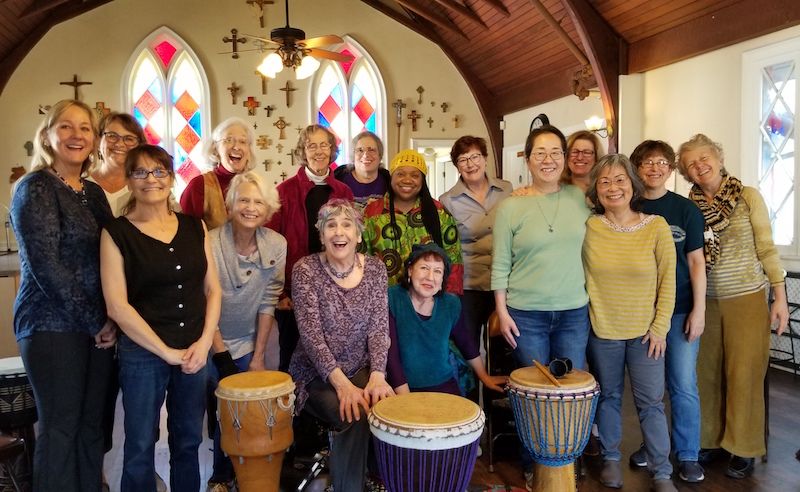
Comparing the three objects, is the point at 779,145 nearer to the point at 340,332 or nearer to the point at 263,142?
the point at 340,332

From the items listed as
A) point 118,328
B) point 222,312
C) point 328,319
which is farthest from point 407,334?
point 118,328

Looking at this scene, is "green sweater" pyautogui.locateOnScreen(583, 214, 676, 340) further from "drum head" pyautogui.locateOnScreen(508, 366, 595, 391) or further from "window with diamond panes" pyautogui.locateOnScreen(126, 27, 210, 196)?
"window with diamond panes" pyautogui.locateOnScreen(126, 27, 210, 196)

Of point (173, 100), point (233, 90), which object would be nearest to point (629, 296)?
point (233, 90)

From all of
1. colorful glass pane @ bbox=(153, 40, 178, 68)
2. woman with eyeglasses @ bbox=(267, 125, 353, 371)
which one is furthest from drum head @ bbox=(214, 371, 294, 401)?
colorful glass pane @ bbox=(153, 40, 178, 68)

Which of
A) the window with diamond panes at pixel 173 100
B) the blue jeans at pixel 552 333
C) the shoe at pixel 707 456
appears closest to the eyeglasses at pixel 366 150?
the blue jeans at pixel 552 333

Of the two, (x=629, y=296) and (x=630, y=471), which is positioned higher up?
(x=629, y=296)

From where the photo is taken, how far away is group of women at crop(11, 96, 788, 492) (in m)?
2.05

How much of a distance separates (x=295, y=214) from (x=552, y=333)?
1.34m

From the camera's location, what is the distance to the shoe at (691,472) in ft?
8.79

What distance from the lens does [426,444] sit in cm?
189

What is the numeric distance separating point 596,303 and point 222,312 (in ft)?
5.15

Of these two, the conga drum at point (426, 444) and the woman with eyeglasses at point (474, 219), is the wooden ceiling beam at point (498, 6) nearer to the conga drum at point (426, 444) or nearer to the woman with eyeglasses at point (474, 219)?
the woman with eyeglasses at point (474, 219)

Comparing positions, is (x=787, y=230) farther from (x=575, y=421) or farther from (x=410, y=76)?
(x=410, y=76)

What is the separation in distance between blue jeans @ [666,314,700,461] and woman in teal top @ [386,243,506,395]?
0.78 metres
